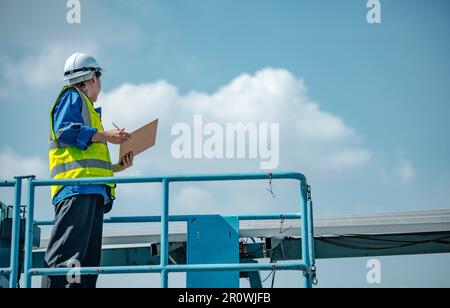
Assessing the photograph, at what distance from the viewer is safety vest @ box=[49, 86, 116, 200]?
18.7 ft

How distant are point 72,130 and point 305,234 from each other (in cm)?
198

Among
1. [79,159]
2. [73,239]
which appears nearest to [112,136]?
[79,159]

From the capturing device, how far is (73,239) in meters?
5.51

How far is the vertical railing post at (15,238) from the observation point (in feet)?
17.8

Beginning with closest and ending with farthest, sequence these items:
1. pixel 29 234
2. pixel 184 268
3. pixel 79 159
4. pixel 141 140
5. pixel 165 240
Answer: pixel 184 268 < pixel 165 240 < pixel 29 234 < pixel 79 159 < pixel 141 140

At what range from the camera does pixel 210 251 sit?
600 cm

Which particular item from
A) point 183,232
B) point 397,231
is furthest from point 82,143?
point 397,231

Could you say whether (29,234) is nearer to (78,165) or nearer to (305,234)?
(78,165)

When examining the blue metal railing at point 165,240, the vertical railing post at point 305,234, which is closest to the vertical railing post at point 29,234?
the blue metal railing at point 165,240

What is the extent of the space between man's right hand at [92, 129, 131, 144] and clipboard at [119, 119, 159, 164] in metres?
0.12

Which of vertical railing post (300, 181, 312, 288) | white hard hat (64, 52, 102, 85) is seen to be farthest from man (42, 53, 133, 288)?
vertical railing post (300, 181, 312, 288)

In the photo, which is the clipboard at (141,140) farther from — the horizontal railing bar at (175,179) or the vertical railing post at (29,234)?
the vertical railing post at (29,234)
